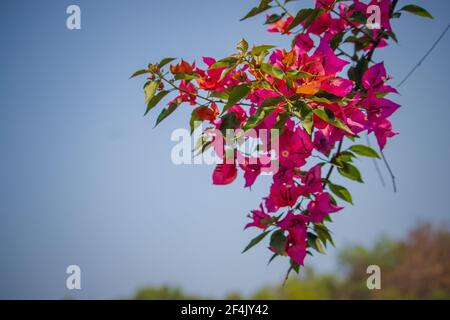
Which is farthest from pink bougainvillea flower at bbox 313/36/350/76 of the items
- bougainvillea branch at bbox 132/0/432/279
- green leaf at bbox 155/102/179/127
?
green leaf at bbox 155/102/179/127

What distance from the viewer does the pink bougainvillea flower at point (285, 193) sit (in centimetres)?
81

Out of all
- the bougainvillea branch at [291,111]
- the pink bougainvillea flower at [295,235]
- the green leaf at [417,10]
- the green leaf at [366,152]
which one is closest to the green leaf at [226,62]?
the bougainvillea branch at [291,111]

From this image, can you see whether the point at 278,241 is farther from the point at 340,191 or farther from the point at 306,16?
the point at 306,16

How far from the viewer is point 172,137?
2.97 feet

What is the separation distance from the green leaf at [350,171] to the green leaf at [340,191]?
0.11 ft

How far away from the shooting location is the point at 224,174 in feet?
2.86

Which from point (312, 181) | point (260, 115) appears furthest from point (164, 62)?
point (312, 181)

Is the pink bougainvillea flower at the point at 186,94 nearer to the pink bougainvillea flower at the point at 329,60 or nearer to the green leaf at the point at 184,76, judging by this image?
the green leaf at the point at 184,76

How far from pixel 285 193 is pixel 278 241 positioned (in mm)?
95

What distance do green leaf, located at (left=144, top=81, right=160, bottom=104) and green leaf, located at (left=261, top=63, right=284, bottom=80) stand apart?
0.26 meters

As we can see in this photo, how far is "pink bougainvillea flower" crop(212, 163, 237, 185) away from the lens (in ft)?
2.83
